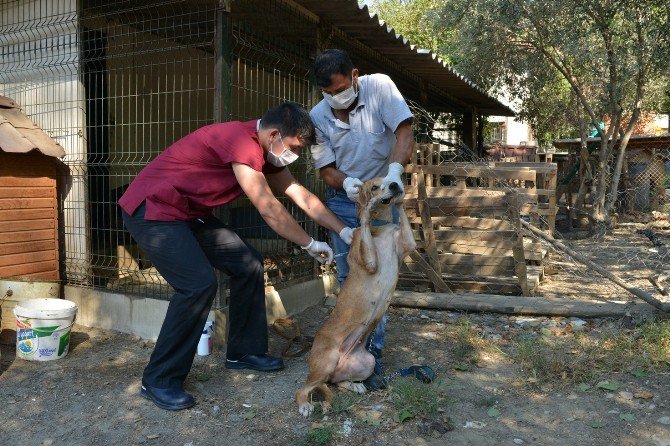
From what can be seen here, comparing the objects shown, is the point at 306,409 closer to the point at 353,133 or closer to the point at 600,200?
the point at 353,133

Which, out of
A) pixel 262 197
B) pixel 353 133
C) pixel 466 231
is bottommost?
pixel 466 231

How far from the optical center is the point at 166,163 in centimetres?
360

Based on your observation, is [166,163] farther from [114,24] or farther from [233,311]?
[114,24]

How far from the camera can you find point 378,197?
3.28m

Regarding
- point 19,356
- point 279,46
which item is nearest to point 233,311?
point 19,356

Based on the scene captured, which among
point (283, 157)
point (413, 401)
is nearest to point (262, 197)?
point (283, 157)

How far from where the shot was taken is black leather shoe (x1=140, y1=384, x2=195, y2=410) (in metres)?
3.49

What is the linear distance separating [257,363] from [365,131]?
1797 millimetres

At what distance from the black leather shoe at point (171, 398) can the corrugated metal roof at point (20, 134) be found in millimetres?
2676

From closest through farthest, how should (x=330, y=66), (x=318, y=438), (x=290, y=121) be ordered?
(x=318, y=438)
(x=290, y=121)
(x=330, y=66)

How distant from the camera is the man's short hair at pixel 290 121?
3.50 meters

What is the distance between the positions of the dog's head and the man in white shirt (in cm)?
26

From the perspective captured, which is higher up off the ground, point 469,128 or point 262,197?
point 469,128

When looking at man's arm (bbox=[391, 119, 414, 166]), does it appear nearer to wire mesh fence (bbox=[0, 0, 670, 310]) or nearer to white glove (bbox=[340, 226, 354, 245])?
white glove (bbox=[340, 226, 354, 245])
